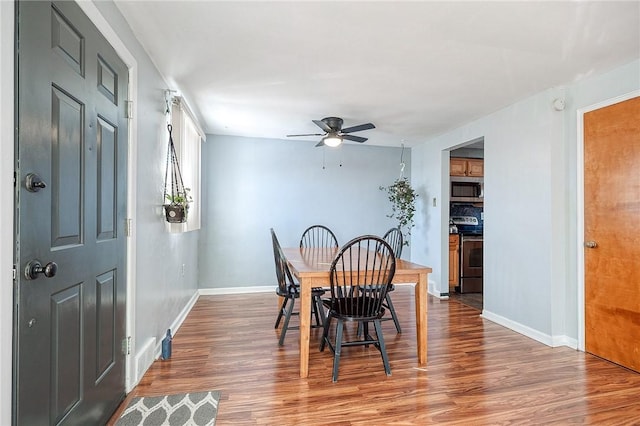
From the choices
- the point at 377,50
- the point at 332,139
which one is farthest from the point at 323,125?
the point at 377,50

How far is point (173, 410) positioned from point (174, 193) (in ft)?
5.82

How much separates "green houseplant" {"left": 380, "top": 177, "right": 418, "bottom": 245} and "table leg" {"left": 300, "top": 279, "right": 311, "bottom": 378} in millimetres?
3002

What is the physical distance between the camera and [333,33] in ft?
6.75

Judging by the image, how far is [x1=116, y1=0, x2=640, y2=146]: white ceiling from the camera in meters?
1.84

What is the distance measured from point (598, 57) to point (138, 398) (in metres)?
4.01

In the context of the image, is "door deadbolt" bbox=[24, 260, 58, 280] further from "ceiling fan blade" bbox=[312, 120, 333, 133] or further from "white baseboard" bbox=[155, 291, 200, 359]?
"ceiling fan blade" bbox=[312, 120, 333, 133]

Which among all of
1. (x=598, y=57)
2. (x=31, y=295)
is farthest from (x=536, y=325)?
(x=31, y=295)

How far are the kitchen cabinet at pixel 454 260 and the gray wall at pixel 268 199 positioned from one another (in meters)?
1.11

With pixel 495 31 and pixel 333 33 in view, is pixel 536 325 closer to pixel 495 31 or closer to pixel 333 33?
pixel 495 31

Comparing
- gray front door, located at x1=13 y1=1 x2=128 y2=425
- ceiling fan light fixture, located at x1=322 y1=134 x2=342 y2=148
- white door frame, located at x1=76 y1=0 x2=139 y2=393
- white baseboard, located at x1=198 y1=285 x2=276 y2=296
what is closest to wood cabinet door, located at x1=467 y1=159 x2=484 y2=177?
ceiling fan light fixture, located at x1=322 y1=134 x2=342 y2=148

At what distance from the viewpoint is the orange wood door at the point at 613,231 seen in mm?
2422

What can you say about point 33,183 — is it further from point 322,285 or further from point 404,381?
point 404,381

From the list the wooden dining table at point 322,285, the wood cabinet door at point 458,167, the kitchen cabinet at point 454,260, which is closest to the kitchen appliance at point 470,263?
the kitchen cabinet at point 454,260

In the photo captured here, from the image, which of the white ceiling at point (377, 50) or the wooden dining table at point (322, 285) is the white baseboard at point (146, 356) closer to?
the wooden dining table at point (322, 285)
